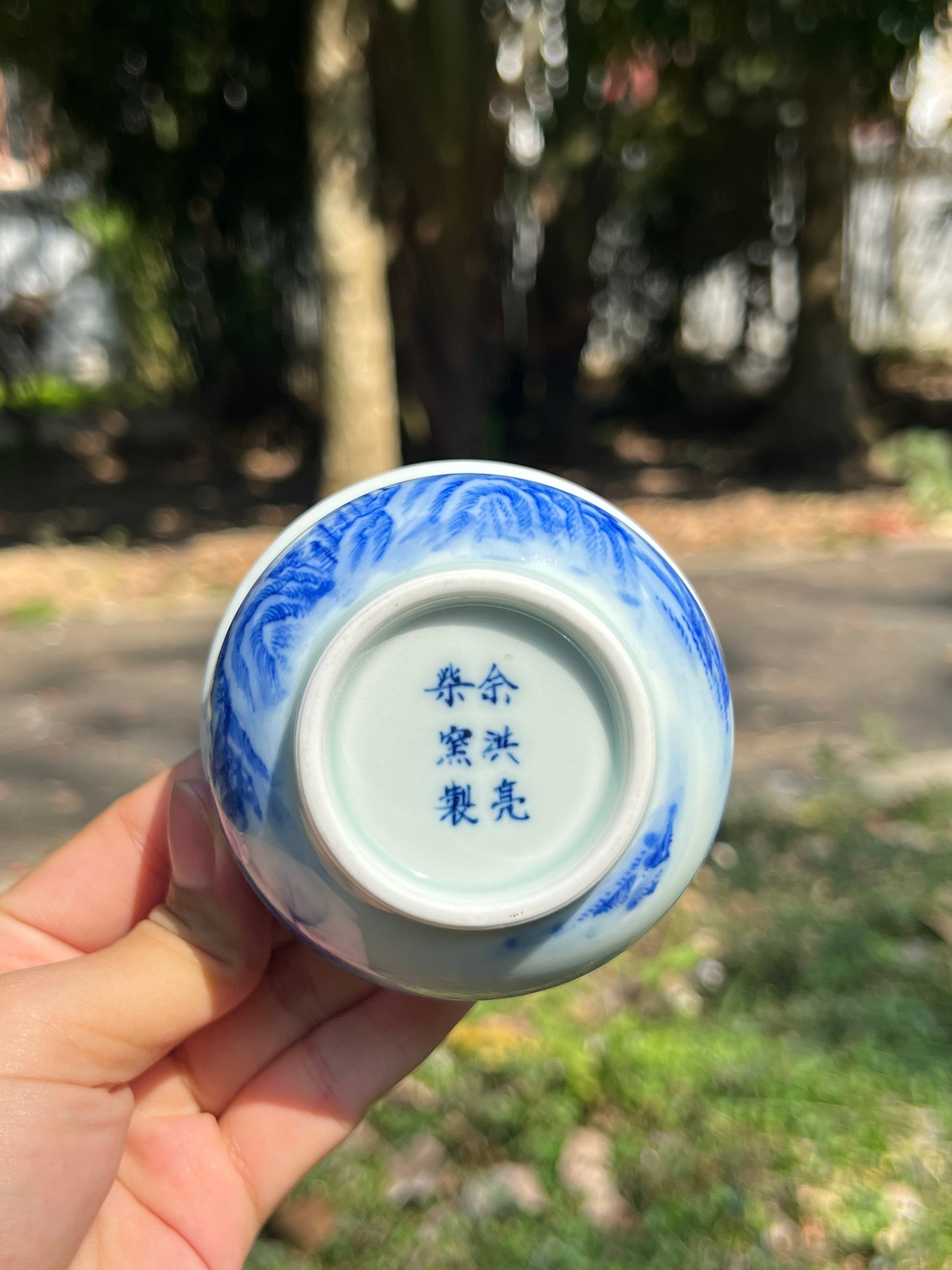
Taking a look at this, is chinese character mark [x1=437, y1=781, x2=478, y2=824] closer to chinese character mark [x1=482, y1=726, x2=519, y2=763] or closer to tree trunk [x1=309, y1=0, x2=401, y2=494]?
chinese character mark [x1=482, y1=726, x2=519, y2=763]

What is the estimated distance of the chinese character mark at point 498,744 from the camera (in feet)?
4.56

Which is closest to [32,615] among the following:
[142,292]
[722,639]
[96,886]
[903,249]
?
[722,639]

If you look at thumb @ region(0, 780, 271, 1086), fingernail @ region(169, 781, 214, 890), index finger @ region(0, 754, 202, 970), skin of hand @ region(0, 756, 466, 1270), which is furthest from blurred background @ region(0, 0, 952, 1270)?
fingernail @ region(169, 781, 214, 890)

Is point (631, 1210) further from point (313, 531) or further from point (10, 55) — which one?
point (10, 55)

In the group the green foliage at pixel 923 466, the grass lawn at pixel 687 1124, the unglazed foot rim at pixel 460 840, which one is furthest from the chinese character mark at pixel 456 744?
the green foliage at pixel 923 466

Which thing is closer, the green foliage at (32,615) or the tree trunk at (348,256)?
the green foliage at (32,615)

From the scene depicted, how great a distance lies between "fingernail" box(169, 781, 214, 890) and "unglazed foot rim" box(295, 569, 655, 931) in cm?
33

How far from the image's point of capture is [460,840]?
139cm

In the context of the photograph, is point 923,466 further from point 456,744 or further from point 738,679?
point 456,744

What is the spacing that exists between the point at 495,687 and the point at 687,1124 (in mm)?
1426

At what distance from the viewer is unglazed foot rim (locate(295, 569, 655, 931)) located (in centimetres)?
134

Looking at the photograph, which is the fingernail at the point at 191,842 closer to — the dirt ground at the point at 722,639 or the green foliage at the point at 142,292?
the dirt ground at the point at 722,639

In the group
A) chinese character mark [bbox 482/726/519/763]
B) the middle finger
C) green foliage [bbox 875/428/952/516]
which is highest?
chinese character mark [bbox 482/726/519/763]

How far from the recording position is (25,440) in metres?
9.34
